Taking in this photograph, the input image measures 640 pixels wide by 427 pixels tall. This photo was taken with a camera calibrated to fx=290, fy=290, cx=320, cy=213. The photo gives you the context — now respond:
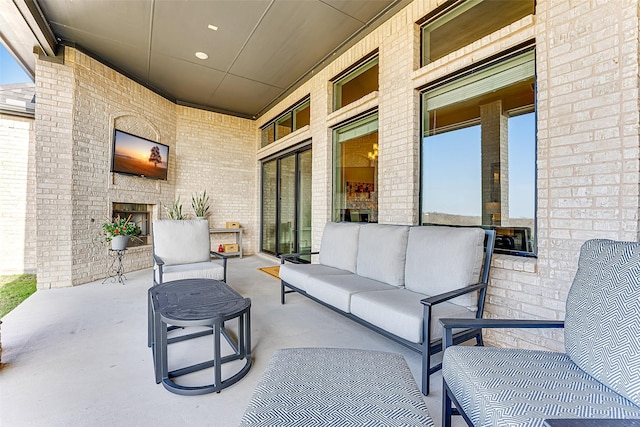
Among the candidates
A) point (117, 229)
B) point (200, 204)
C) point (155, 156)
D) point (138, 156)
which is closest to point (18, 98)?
point (138, 156)

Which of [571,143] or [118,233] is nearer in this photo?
[571,143]

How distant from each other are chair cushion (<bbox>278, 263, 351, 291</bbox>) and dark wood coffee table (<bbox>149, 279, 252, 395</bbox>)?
3.11 feet

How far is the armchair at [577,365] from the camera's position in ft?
3.36

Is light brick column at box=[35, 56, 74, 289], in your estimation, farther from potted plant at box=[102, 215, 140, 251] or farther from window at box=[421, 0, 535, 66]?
window at box=[421, 0, 535, 66]

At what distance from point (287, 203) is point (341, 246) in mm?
3273

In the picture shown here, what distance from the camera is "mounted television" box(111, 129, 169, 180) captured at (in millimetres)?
5195

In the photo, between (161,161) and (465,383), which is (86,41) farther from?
(465,383)

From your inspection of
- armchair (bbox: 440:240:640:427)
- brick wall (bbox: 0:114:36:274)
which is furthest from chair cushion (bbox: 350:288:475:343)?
brick wall (bbox: 0:114:36:274)

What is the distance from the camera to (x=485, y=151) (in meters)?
2.88

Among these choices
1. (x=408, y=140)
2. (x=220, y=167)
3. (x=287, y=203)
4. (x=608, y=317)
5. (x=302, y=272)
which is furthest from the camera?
(x=220, y=167)

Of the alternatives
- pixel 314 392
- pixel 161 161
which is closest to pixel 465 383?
pixel 314 392

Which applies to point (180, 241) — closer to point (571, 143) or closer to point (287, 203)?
point (287, 203)

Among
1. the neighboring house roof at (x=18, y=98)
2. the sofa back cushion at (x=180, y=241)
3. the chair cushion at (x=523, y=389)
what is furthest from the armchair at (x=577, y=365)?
the neighboring house roof at (x=18, y=98)

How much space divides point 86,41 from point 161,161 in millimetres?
2354
